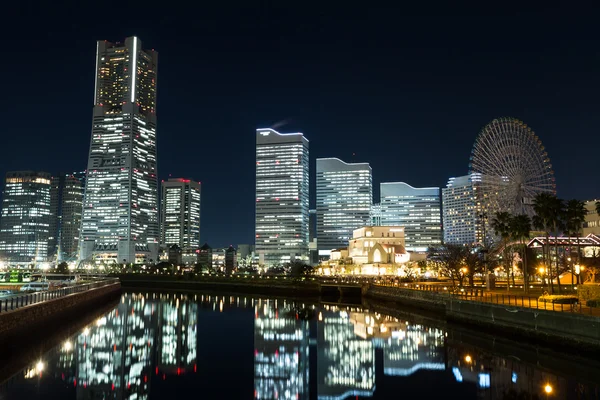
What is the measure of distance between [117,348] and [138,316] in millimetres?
27326

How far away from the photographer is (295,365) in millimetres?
40062

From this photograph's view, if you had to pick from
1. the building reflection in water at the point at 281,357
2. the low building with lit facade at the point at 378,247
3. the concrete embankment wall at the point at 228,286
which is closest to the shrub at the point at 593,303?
the building reflection in water at the point at 281,357

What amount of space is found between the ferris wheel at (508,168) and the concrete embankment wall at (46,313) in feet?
242

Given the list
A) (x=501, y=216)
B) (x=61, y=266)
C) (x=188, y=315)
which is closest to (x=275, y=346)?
(x=188, y=315)

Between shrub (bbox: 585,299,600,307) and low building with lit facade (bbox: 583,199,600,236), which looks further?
low building with lit facade (bbox: 583,199,600,236)

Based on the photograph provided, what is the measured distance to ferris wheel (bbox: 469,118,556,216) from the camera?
289ft

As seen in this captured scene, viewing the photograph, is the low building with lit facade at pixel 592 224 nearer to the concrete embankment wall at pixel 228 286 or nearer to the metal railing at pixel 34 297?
the concrete embankment wall at pixel 228 286

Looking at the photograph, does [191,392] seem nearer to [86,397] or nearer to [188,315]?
[86,397]

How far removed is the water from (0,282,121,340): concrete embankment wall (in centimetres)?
266

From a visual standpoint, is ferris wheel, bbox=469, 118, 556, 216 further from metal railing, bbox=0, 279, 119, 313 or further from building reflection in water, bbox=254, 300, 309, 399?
metal railing, bbox=0, 279, 119, 313

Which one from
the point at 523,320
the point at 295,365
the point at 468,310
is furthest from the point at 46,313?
the point at 523,320

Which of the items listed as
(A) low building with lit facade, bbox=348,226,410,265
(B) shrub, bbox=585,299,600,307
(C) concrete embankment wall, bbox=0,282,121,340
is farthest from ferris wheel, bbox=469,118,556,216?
(C) concrete embankment wall, bbox=0,282,121,340

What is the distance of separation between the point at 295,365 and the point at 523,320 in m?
21.4

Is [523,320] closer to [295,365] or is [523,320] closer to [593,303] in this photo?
[593,303]
